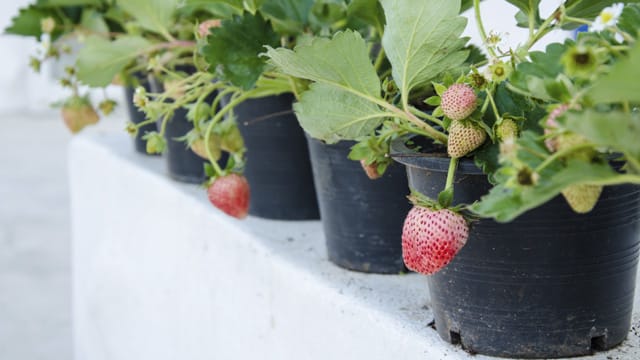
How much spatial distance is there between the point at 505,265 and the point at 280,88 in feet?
1.46

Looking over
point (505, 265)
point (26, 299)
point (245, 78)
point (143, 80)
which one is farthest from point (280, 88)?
point (26, 299)

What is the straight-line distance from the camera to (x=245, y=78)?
78cm

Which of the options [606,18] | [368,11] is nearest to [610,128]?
[606,18]

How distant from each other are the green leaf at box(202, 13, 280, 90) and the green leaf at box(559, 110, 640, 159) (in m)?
0.44

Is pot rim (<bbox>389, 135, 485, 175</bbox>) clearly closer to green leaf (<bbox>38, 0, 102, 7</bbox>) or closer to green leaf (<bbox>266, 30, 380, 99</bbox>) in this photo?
green leaf (<bbox>266, 30, 380, 99</bbox>)

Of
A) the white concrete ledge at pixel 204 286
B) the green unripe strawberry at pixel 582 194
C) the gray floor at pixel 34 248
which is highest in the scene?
the green unripe strawberry at pixel 582 194

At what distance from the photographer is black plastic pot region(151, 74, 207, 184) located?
127 cm

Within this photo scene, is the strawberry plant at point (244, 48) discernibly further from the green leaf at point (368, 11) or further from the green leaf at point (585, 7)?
the green leaf at point (585, 7)

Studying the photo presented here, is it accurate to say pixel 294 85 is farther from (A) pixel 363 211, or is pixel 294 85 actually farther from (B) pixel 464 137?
(B) pixel 464 137

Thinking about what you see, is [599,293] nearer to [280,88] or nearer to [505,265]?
[505,265]

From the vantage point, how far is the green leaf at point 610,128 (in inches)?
14.0

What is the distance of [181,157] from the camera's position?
1279mm

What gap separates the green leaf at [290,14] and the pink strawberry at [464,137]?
386 millimetres

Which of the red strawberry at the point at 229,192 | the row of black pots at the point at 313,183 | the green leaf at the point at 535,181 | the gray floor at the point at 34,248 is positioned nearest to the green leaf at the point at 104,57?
the row of black pots at the point at 313,183
